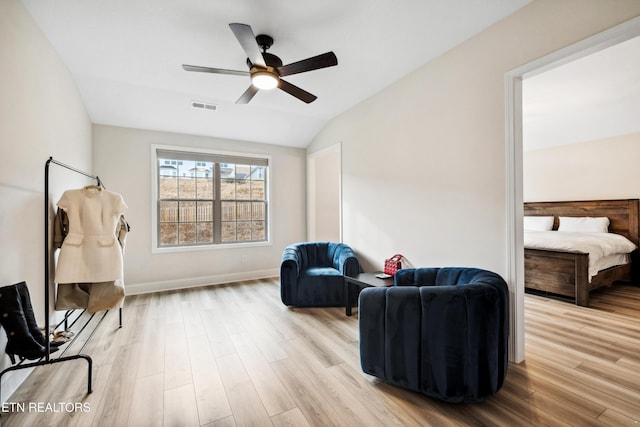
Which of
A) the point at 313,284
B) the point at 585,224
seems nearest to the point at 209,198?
the point at 313,284

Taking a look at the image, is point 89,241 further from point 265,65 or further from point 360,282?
point 360,282

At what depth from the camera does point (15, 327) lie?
5.82 feet

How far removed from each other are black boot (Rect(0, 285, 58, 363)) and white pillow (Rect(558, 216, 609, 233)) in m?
7.60

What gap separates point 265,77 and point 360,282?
2.28m

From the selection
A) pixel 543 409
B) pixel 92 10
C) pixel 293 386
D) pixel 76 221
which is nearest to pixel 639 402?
pixel 543 409

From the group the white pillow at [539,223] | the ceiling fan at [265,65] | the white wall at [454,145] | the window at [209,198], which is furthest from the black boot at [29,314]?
the white pillow at [539,223]

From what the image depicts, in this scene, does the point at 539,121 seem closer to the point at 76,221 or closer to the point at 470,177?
the point at 470,177

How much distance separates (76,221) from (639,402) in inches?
166

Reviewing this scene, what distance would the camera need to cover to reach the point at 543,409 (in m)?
1.71

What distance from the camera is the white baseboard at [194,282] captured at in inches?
167

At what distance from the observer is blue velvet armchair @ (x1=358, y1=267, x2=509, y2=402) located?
1.73 metres

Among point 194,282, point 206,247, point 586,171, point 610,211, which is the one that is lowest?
point 194,282

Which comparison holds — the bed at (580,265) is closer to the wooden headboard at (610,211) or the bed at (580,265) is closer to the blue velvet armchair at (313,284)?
the wooden headboard at (610,211)

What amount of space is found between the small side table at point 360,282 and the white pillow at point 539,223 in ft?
15.5
